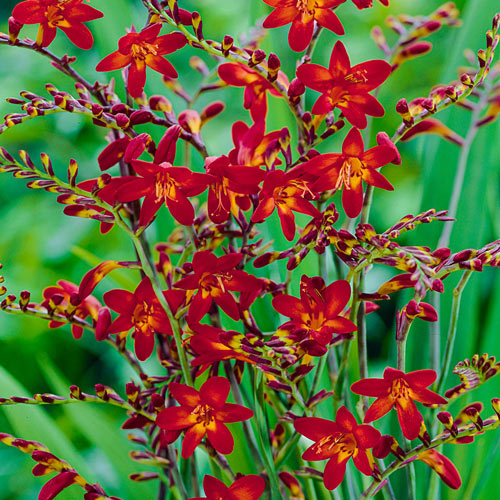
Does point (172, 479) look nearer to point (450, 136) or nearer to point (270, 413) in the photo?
point (270, 413)

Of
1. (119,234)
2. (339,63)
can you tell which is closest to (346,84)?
(339,63)

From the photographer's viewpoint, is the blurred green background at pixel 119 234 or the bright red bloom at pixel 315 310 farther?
the blurred green background at pixel 119 234

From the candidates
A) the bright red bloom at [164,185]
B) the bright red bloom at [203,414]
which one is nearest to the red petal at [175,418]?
the bright red bloom at [203,414]

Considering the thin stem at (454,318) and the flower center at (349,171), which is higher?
the flower center at (349,171)

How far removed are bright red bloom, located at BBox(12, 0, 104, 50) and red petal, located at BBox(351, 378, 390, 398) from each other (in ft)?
0.78

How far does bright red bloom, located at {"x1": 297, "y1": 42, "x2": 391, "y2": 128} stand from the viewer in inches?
12.9

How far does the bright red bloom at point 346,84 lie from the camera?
0.33m

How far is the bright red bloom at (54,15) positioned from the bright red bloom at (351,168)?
143mm

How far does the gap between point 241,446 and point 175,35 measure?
33 centimetres

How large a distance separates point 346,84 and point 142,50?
11 centimetres

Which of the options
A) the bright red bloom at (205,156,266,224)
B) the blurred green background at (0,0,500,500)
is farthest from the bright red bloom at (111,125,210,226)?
the blurred green background at (0,0,500,500)

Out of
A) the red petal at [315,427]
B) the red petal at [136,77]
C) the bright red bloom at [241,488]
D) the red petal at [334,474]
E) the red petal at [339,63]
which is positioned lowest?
the bright red bloom at [241,488]

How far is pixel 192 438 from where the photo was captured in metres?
0.34

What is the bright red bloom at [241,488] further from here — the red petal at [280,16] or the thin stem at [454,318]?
the red petal at [280,16]
